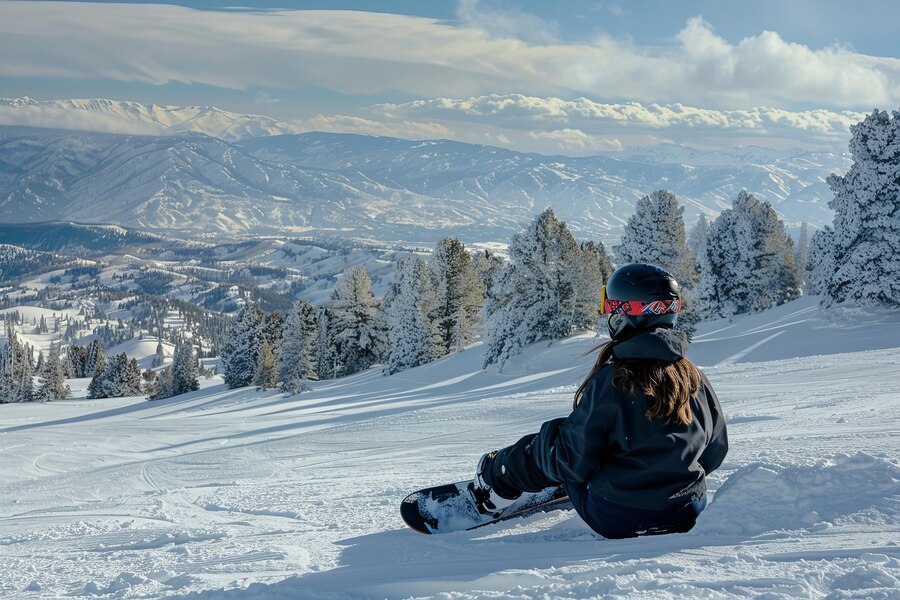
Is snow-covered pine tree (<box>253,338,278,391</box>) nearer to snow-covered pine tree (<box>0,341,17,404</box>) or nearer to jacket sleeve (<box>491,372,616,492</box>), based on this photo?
jacket sleeve (<box>491,372,616,492</box>)

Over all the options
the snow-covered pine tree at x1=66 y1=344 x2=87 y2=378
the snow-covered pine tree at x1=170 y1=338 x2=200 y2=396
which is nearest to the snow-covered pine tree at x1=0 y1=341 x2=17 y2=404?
the snow-covered pine tree at x1=66 y1=344 x2=87 y2=378

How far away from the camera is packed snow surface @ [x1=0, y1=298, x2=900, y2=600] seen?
10.9 ft

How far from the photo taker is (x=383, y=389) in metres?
32.3

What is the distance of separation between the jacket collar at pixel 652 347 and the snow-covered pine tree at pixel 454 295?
38.6 meters

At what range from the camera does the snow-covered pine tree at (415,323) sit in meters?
41.3

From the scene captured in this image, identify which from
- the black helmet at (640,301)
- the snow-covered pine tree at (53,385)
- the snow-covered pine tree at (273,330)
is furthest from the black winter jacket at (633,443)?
the snow-covered pine tree at (53,385)

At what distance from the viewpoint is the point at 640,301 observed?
3.83m

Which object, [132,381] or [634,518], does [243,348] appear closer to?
[132,381]

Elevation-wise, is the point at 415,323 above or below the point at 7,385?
above

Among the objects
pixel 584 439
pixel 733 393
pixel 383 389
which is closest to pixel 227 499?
pixel 584 439

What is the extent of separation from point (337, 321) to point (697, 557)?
157 feet

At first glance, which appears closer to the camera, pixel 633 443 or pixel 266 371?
pixel 633 443

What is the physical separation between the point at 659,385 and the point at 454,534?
2010 mm

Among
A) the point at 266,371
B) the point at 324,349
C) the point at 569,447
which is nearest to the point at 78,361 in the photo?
the point at 324,349
